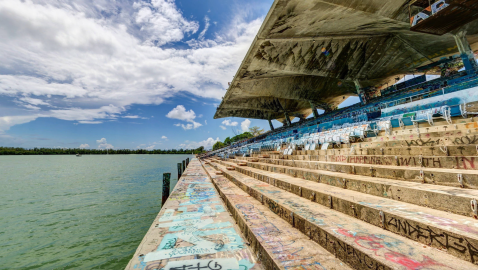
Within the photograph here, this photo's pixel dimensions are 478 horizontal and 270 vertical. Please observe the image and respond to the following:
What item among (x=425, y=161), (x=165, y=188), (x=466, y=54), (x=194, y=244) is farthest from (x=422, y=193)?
(x=466, y=54)

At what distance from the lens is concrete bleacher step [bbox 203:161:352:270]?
2.00m

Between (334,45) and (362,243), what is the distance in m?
17.9

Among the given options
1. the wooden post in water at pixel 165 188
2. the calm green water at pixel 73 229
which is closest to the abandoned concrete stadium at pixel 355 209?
the calm green water at pixel 73 229

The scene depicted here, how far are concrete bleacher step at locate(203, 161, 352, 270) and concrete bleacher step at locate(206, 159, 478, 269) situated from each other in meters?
0.11

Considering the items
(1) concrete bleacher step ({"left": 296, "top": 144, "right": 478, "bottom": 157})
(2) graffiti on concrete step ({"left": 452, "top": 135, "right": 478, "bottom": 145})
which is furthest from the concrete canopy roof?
(2) graffiti on concrete step ({"left": 452, "top": 135, "right": 478, "bottom": 145})

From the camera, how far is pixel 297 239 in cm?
254

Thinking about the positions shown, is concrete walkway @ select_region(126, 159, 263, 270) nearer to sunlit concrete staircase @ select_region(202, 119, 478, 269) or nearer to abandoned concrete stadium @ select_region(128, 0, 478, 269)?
abandoned concrete stadium @ select_region(128, 0, 478, 269)

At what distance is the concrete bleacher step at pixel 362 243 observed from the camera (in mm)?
1601

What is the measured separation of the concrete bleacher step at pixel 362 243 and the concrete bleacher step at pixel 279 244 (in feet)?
0.37

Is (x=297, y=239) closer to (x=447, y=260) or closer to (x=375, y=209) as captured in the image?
(x=375, y=209)

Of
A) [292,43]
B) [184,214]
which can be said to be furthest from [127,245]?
[292,43]

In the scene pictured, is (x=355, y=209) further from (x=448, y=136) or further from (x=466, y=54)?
(x=466, y=54)

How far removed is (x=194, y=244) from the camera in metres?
2.84

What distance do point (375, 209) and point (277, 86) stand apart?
24232 millimetres
